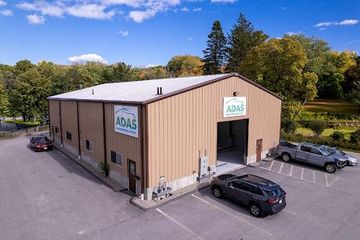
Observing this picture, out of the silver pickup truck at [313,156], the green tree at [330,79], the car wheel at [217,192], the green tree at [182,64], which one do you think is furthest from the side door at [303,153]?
the green tree at [182,64]

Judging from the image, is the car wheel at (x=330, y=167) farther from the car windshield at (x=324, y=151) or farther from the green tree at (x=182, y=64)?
the green tree at (x=182, y=64)

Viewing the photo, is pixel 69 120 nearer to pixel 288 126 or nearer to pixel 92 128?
pixel 92 128

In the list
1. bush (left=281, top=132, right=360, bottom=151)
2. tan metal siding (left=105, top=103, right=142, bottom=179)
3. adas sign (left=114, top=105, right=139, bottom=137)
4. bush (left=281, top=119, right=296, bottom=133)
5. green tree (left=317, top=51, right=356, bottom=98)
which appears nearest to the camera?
adas sign (left=114, top=105, right=139, bottom=137)

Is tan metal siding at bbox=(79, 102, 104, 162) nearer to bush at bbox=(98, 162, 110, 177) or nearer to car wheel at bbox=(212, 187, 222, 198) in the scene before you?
bush at bbox=(98, 162, 110, 177)

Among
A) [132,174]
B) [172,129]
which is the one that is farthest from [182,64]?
[132,174]

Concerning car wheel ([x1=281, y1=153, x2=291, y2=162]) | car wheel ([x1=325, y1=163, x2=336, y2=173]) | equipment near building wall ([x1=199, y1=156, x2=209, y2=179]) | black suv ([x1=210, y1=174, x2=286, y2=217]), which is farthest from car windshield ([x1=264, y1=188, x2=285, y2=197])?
car wheel ([x1=281, y1=153, x2=291, y2=162])

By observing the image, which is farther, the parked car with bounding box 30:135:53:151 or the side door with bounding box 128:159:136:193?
the parked car with bounding box 30:135:53:151

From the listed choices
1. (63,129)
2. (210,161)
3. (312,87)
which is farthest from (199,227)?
(312,87)

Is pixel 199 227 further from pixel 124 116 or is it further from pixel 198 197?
pixel 124 116
